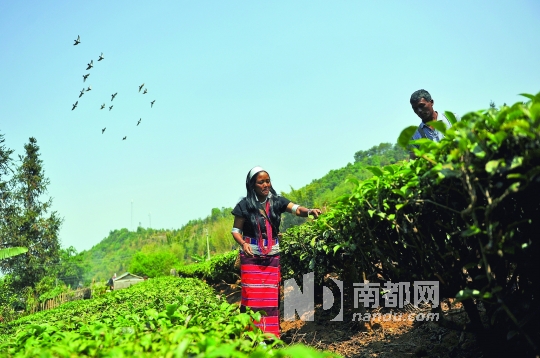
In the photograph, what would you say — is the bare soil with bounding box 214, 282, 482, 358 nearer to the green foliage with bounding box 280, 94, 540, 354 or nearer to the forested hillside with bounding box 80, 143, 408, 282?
the green foliage with bounding box 280, 94, 540, 354

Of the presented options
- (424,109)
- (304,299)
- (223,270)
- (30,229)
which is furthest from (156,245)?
(424,109)

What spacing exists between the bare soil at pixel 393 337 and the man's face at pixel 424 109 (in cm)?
180

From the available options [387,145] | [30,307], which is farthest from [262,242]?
[387,145]

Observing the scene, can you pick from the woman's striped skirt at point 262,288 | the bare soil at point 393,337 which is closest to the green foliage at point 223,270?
the bare soil at point 393,337

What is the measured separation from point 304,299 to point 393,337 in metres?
2.56

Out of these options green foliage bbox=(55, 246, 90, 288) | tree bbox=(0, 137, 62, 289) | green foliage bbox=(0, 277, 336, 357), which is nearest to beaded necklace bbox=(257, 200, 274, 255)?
green foliage bbox=(0, 277, 336, 357)

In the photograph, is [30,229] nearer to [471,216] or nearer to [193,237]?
[471,216]

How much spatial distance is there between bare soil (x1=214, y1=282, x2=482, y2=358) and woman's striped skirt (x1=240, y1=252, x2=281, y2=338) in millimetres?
293

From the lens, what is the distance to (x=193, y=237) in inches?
3848

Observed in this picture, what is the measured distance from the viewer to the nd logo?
6.67 m

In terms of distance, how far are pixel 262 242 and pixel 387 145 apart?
128 m

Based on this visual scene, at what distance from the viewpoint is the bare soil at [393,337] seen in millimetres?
4074

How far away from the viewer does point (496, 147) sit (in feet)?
7.89

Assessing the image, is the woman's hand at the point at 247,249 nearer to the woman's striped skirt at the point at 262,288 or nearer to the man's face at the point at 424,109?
the woman's striped skirt at the point at 262,288
